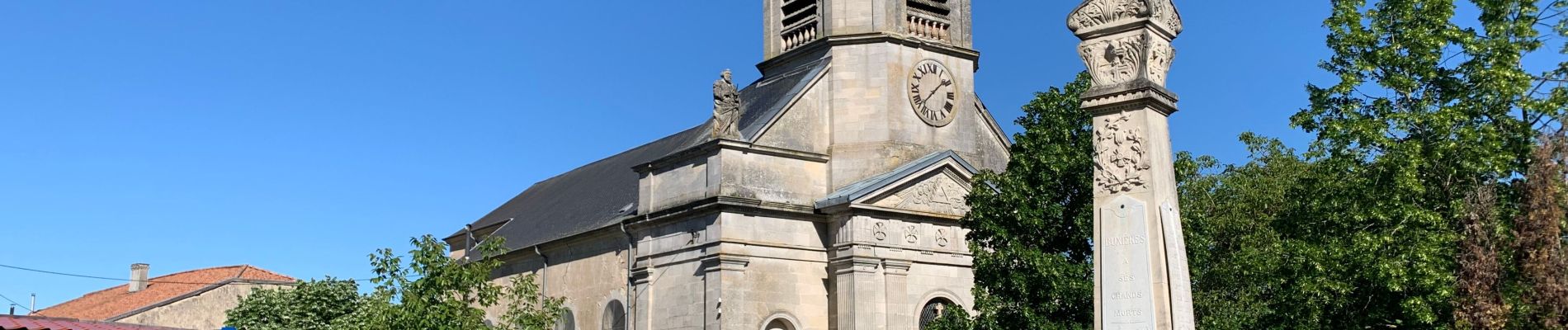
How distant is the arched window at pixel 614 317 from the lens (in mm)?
35625

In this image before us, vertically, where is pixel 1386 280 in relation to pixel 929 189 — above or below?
below

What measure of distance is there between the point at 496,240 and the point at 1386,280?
55.1ft

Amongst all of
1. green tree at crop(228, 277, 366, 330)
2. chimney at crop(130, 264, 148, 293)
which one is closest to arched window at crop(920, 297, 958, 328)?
green tree at crop(228, 277, 366, 330)

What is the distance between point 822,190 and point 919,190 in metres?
2.13

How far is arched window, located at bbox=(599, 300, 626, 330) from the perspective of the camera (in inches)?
1403

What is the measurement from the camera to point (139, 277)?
6638cm

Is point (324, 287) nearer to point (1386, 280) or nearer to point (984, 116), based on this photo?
point (984, 116)

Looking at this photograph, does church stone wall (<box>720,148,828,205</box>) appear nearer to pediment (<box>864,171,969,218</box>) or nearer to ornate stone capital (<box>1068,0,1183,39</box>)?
pediment (<box>864,171,969,218</box>)

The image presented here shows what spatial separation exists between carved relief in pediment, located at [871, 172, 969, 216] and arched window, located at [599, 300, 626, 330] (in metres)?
7.11

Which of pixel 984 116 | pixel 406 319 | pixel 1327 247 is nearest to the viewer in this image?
pixel 1327 247

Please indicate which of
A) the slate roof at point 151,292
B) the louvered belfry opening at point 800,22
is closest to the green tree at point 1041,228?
the louvered belfry opening at point 800,22

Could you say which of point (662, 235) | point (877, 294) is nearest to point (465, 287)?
point (662, 235)

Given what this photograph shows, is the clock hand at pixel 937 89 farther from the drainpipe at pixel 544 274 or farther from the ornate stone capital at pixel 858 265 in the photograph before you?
the drainpipe at pixel 544 274

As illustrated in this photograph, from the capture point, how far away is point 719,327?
31.1m
